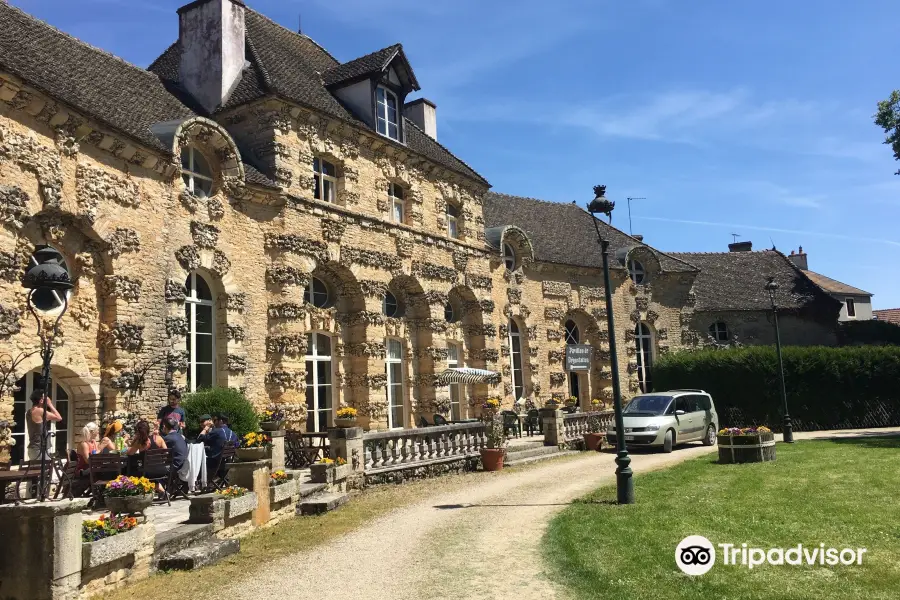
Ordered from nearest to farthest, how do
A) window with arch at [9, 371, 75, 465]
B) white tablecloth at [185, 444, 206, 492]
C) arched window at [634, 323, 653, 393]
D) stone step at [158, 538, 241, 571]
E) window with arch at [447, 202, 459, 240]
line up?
stone step at [158, 538, 241, 571] → white tablecloth at [185, 444, 206, 492] → window with arch at [9, 371, 75, 465] → window with arch at [447, 202, 459, 240] → arched window at [634, 323, 653, 393]

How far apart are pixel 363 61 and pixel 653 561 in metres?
16.0

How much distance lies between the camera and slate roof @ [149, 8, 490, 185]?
16.2 m

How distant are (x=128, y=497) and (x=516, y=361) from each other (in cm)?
1794

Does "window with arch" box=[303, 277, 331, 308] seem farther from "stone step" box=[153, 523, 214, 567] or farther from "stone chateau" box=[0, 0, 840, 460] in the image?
"stone step" box=[153, 523, 214, 567]

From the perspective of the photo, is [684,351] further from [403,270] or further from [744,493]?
[744,493]

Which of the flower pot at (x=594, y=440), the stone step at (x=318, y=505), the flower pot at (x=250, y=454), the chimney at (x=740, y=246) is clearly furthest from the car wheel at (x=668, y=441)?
the chimney at (x=740, y=246)

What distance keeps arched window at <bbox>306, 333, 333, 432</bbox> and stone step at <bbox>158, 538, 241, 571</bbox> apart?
8193 millimetres

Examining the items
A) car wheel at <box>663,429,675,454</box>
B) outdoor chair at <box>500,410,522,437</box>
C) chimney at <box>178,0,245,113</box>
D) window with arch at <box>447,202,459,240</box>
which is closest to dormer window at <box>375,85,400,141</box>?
window with arch at <box>447,202,459,240</box>

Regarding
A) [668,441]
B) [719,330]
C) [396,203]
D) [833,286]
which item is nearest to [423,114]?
[396,203]

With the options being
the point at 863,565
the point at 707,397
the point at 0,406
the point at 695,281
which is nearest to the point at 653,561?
the point at 863,565

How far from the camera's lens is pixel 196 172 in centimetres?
1419

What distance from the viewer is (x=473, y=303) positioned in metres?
21.5

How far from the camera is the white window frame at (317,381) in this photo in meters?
16.1

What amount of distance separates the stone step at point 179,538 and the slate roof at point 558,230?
18.4m
